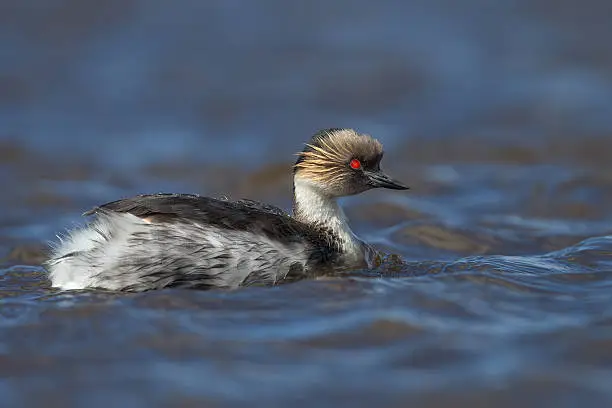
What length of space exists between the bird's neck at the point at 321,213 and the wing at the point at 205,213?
1.47ft

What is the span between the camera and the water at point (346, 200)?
17.5ft

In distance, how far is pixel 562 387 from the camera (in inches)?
201

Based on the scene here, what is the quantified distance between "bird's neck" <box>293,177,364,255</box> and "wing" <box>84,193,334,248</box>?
45cm

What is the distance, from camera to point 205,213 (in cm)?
643

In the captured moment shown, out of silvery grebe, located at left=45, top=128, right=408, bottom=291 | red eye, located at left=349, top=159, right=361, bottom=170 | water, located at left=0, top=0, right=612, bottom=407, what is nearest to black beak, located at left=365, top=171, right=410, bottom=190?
red eye, located at left=349, top=159, right=361, bottom=170

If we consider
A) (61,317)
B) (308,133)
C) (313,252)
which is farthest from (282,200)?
(61,317)

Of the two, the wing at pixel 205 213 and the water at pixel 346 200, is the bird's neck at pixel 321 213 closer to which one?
the water at pixel 346 200

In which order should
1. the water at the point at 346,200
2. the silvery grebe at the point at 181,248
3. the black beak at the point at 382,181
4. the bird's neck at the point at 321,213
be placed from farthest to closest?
1. the black beak at the point at 382,181
2. the bird's neck at the point at 321,213
3. the silvery grebe at the point at 181,248
4. the water at the point at 346,200

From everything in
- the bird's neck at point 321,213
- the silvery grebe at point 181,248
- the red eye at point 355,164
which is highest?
the red eye at point 355,164

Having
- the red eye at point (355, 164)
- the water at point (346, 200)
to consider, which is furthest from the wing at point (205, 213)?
the red eye at point (355, 164)

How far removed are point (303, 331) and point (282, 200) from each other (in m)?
4.12

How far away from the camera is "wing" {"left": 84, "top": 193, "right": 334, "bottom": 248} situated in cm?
641

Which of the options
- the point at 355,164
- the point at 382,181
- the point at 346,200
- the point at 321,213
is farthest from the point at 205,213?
the point at 346,200

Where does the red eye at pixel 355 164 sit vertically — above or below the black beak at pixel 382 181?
above
